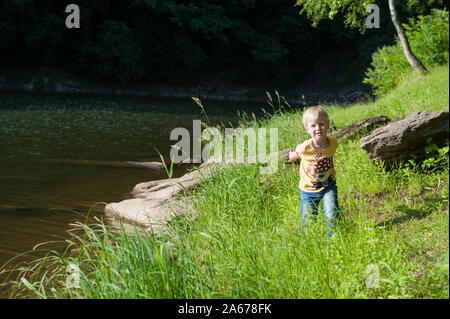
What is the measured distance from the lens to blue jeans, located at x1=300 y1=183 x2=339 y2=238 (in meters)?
3.95

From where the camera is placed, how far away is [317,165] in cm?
423

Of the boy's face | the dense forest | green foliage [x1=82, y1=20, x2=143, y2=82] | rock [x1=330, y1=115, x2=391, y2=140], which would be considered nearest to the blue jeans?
the boy's face

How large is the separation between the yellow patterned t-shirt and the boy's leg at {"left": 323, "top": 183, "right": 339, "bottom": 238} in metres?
0.07

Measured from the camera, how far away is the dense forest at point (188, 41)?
3394 centimetres

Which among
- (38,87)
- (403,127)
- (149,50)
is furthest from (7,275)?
(149,50)

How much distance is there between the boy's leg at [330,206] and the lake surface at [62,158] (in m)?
2.35

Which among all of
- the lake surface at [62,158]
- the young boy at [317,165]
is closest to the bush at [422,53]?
the lake surface at [62,158]

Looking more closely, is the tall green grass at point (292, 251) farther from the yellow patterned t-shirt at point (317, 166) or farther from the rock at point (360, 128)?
the rock at point (360, 128)

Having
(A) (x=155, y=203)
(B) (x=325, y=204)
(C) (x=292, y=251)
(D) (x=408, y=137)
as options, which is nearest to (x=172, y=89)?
(A) (x=155, y=203)

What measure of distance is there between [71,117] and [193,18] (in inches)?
911

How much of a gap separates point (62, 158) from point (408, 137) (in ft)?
29.3

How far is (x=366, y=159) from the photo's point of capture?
5.43 metres

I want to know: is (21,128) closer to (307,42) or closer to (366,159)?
(366,159)

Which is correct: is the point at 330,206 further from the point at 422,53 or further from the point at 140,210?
the point at 422,53
